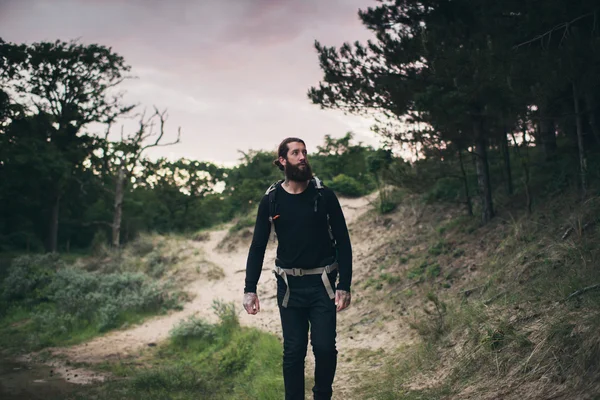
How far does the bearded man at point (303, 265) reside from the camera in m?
3.46

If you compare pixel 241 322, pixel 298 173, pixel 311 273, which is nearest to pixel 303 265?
pixel 311 273

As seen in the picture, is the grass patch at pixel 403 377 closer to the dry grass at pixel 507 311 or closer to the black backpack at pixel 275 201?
the dry grass at pixel 507 311

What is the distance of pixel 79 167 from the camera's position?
29406 millimetres

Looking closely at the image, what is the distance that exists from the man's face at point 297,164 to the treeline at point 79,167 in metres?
18.4

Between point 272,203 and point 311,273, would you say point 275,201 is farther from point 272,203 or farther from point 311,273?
point 311,273

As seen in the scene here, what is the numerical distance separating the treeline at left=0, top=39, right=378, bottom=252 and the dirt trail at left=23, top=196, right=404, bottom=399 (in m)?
9.39

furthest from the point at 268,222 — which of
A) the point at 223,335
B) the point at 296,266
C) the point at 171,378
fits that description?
the point at 223,335

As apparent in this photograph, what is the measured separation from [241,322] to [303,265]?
7117 millimetres

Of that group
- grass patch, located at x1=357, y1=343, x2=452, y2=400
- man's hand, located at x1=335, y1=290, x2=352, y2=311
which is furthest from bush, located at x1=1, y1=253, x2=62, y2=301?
man's hand, located at x1=335, y1=290, x2=352, y2=311

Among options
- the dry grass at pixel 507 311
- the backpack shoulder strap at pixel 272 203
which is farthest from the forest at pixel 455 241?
the backpack shoulder strap at pixel 272 203

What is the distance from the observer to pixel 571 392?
302 centimetres

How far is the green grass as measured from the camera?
6.06 meters

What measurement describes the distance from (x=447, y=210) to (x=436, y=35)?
527 centimetres

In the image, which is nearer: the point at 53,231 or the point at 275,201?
the point at 275,201
